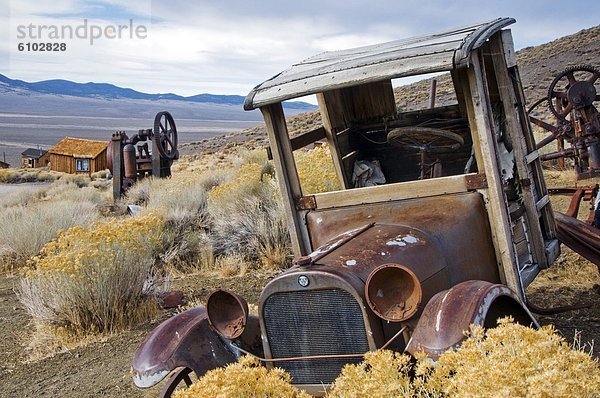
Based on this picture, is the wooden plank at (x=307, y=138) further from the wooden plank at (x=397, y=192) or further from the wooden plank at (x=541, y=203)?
the wooden plank at (x=541, y=203)

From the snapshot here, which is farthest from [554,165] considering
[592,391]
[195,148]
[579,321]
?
[195,148]

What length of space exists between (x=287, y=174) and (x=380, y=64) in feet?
3.60

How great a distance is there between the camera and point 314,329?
3.56 metres

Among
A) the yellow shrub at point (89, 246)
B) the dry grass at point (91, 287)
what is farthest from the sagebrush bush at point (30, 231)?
the dry grass at point (91, 287)

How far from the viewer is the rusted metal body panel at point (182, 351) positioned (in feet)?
13.0

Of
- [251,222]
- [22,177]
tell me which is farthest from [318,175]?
[22,177]

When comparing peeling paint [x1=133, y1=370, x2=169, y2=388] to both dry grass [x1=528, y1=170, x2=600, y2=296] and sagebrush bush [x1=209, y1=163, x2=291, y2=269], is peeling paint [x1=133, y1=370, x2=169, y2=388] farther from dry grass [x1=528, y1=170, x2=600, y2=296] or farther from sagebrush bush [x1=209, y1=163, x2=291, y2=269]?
sagebrush bush [x1=209, y1=163, x2=291, y2=269]

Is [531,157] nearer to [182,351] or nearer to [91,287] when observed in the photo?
[182,351]

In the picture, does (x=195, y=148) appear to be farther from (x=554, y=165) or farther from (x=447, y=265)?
(x=447, y=265)

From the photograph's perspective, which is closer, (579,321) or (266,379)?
(266,379)

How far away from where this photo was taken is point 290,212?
16.0ft

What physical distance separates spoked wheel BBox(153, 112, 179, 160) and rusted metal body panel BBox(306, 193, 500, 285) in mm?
13479

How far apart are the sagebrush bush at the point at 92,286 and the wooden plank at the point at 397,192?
3141 mm

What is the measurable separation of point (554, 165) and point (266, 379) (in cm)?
1296
